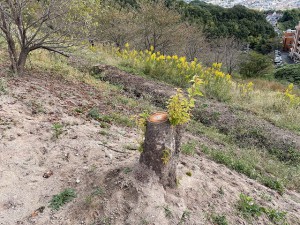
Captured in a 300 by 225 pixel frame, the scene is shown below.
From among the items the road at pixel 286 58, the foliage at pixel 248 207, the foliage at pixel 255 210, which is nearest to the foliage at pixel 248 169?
the foliage at pixel 255 210

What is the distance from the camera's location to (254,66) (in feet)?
78.4

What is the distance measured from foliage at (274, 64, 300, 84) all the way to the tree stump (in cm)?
2526

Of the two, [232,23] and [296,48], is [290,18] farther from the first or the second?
[232,23]

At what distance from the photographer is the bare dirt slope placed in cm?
235

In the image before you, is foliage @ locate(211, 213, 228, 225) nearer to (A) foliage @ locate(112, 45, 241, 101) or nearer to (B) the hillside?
(B) the hillside

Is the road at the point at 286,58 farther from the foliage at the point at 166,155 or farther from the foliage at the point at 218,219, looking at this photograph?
the foliage at the point at 166,155

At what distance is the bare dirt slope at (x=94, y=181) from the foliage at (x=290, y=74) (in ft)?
79.6

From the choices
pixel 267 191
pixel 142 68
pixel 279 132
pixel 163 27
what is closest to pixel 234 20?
pixel 163 27

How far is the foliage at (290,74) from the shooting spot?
24797mm

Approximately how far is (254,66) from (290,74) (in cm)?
450

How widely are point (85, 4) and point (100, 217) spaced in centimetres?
482

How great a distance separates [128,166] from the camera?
275 centimetres

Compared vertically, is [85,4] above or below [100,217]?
above

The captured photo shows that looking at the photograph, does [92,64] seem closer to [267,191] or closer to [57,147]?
[57,147]
